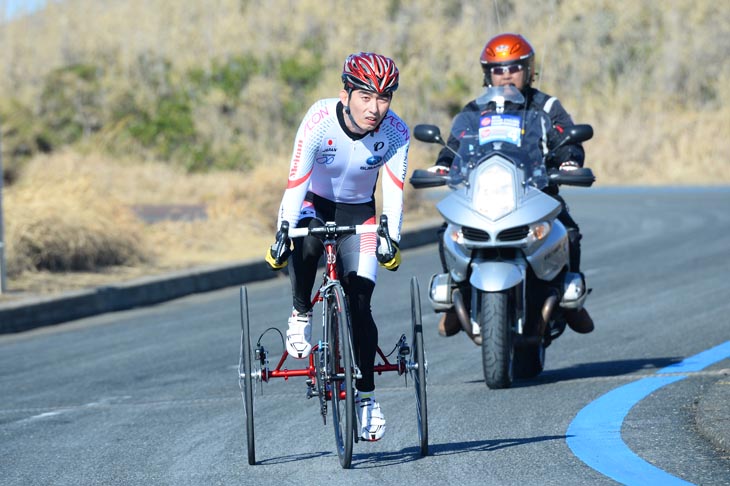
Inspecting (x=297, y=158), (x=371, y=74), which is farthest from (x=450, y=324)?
(x=371, y=74)

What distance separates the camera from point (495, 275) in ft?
25.4

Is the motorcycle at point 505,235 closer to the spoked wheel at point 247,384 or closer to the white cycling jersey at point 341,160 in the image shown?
the white cycling jersey at point 341,160

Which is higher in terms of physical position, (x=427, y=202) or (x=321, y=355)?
(x=321, y=355)

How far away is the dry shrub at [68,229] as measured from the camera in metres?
15.0

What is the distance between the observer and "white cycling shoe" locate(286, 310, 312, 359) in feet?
21.4

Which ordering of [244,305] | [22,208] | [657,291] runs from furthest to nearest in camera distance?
[22,208]
[657,291]
[244,305]

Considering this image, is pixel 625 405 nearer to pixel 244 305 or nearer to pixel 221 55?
pixel 244 305

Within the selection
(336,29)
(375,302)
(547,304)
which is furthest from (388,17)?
(547,304)

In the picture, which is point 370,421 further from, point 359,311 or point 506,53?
point 506,53

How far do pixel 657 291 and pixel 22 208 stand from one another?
7174mm

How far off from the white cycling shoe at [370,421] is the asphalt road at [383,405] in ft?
0.46

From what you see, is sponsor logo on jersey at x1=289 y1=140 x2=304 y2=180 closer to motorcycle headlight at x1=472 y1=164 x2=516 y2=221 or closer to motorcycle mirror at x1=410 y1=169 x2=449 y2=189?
motorcycle headlight at x1=472 y1=164 x2=516 y2=221

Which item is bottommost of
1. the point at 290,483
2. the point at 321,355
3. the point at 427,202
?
the point at 427,202

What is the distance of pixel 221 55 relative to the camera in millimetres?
46156
